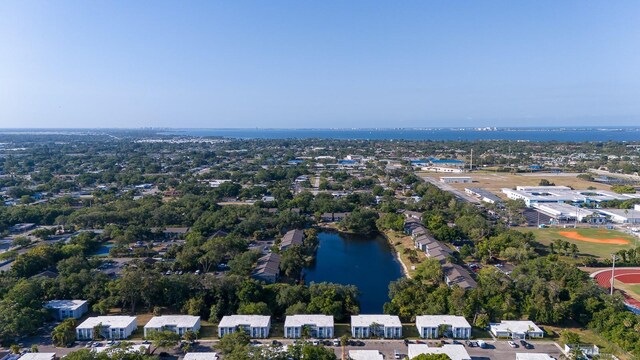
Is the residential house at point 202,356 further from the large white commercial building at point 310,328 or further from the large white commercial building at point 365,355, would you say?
the large white commercial building at point 365,355

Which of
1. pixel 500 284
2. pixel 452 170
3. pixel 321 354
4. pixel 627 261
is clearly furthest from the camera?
pixel 452 170

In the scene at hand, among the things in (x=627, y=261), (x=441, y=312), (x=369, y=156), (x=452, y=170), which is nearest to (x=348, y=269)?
(x=441, y=312)

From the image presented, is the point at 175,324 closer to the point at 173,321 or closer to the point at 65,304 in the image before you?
the point at 173,321

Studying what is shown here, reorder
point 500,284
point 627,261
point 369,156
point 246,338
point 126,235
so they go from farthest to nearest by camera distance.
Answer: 1. point 369,156
2. point 126,235
3. point 627,261
4. point 500,284
5. point 246,338

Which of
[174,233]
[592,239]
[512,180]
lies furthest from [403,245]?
[512,180]

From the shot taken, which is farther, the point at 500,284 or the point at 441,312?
the point at 500,284

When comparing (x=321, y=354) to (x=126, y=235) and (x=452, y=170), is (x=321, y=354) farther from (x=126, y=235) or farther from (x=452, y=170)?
(x=452, y=170)

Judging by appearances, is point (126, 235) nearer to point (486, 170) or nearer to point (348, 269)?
point (348, 269)
